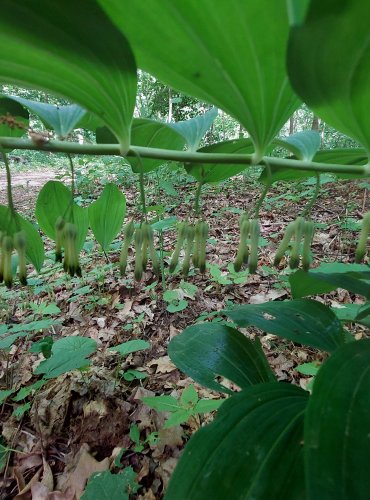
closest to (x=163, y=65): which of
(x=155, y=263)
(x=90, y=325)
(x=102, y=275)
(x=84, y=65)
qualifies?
(x=84, y=65)

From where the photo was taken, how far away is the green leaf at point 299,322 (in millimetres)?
1266

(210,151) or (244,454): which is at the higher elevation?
(210,151)

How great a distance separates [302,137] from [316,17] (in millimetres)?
578

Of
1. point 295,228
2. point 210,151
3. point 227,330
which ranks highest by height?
point 210,151

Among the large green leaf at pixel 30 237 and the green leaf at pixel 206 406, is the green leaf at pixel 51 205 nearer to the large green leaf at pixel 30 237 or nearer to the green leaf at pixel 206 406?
the large green leaf at pixel 30 237

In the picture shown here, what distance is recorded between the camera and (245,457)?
83cm

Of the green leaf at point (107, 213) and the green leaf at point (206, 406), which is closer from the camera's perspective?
the green leaf at point (107, 213)

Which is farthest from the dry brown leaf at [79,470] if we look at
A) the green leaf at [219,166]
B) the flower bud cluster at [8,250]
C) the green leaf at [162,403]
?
the green leaf at [219,166]

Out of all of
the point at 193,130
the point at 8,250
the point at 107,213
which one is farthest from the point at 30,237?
the point at 193,130

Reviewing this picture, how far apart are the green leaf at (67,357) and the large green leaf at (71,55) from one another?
66.3 inches

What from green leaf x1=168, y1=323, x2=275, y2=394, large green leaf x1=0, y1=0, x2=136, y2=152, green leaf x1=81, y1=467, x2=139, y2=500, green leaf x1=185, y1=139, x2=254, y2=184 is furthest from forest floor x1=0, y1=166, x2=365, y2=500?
large green leaf x1=0, y1=0, x2=136, y2=152

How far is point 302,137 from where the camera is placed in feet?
3.44

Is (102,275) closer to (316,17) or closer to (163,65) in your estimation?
(163,65)

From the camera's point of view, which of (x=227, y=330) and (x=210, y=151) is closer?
(x=210, y=151)
